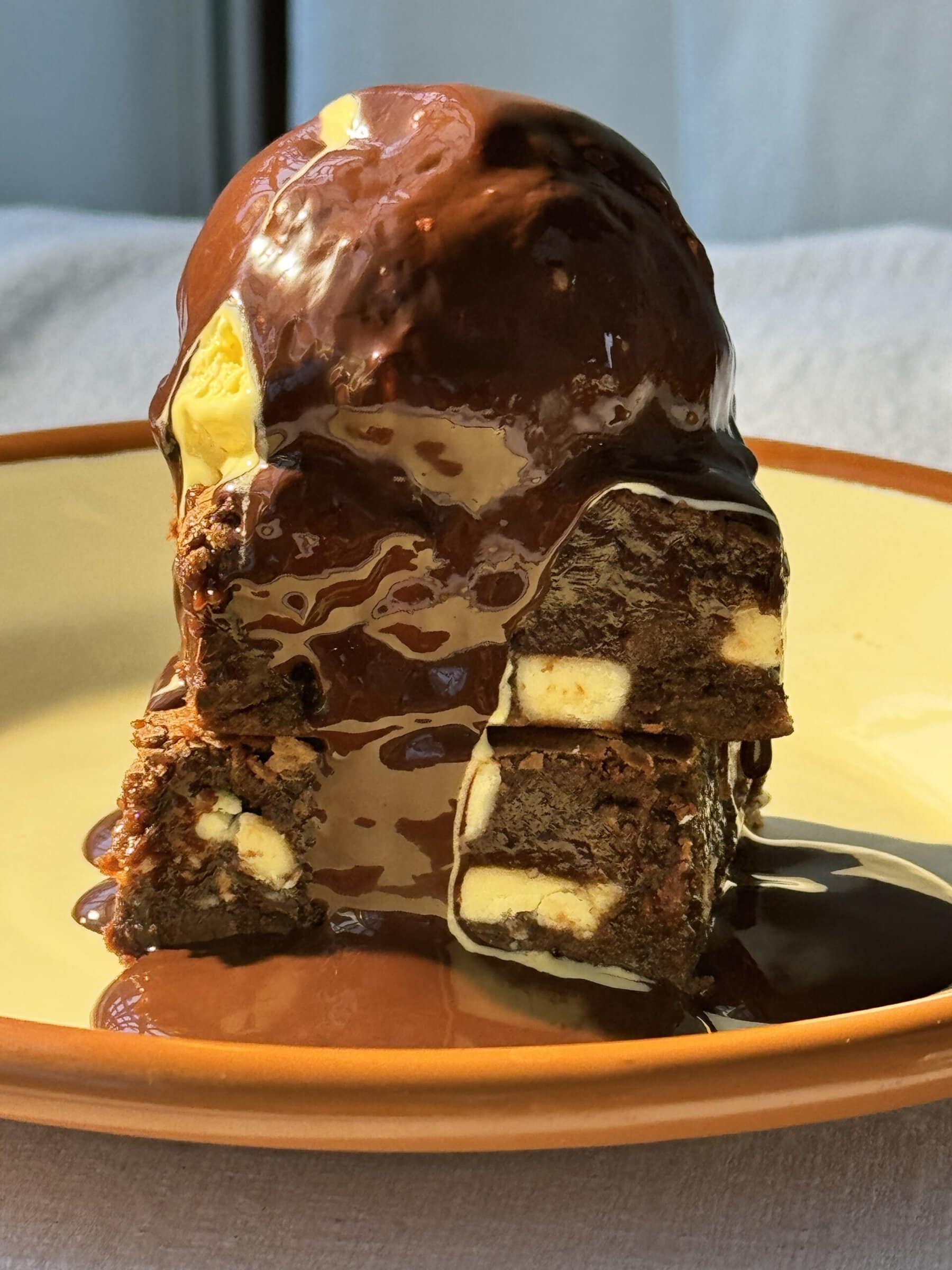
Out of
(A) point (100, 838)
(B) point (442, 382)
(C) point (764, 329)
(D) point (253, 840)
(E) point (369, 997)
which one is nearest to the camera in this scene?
(B) point (442, 382)

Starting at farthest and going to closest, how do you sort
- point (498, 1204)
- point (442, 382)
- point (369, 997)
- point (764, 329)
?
point (764, 329) < point (369, 997) < point (442, 382) < point (498, 1204)

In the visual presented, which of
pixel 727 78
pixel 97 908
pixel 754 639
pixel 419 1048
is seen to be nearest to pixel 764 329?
pixel 727 78

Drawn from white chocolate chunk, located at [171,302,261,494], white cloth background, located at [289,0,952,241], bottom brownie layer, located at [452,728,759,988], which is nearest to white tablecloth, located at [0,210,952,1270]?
bottom brownie layer, located at [452,728,759,988]

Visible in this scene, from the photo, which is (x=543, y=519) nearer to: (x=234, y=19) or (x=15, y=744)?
(x=15, y=744)

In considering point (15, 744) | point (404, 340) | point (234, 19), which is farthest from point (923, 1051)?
point (234, 19)

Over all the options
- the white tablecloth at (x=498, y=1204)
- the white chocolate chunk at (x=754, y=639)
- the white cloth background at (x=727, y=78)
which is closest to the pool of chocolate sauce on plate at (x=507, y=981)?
the white tablecloth at (x=498, y=1204)

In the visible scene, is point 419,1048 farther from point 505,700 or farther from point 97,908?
point 97,908

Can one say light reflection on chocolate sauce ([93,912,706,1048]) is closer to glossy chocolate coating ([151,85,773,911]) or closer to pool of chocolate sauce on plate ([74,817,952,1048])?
pool of chocolate sauce on plate ([74,817,952,1048])
